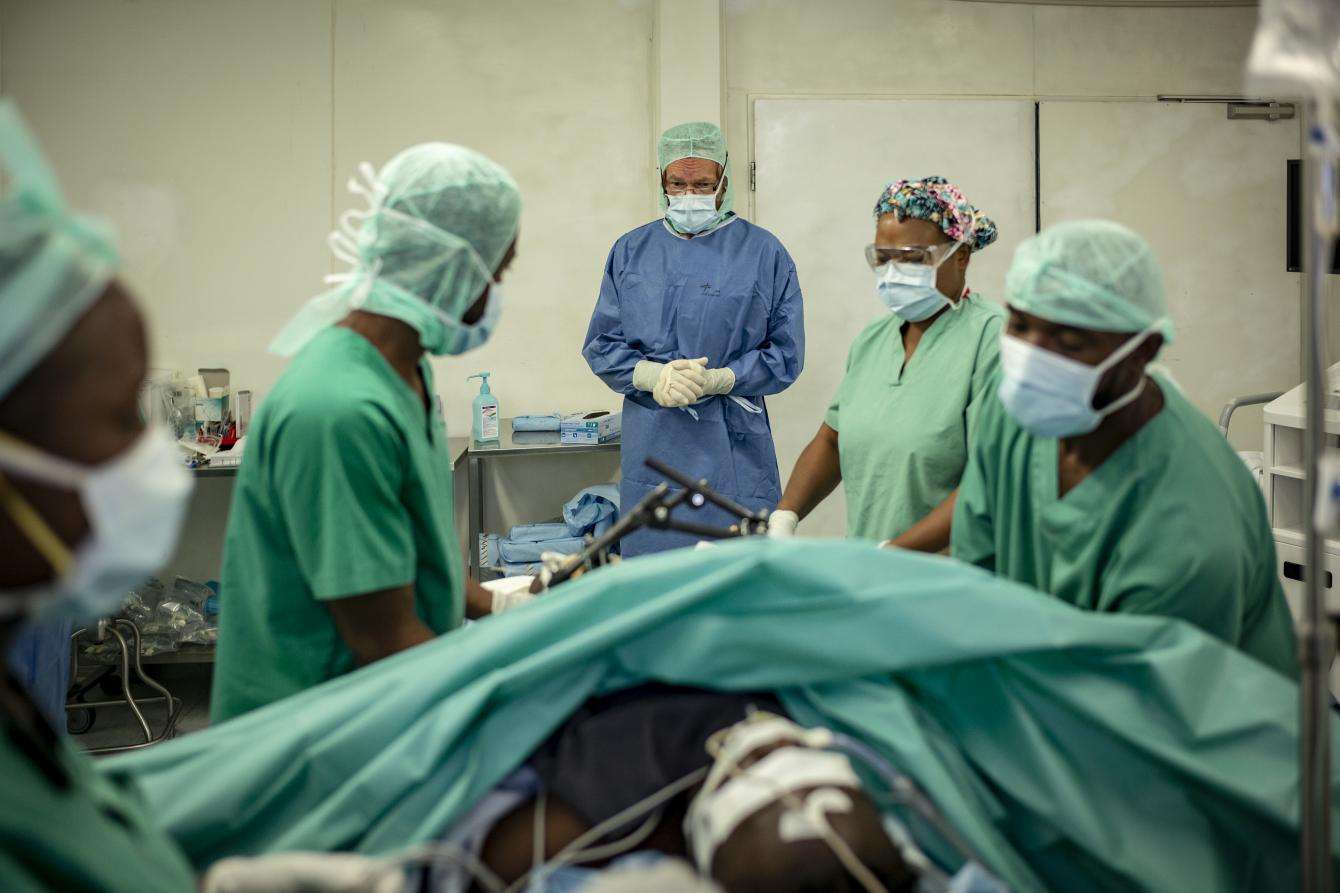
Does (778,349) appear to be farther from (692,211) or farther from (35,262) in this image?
(35,262)

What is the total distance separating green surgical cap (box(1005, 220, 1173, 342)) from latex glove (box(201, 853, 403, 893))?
1.10 meters

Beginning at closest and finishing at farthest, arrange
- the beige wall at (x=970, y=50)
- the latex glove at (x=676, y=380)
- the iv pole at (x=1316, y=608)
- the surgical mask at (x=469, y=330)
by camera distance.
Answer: the iv pole at (x=1316, y=608) → the surgical mask at (x=469, y=330) → the latex glove at (x=676, y=380) → the beige wall at (x=970, y=50)

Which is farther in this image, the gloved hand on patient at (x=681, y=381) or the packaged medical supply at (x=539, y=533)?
the packaged medical supply at (x=539, y=533)

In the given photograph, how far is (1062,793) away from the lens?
3.93ft

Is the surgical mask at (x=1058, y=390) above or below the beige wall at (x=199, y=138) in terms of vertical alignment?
below

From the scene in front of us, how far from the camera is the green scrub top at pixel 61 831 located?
820mm

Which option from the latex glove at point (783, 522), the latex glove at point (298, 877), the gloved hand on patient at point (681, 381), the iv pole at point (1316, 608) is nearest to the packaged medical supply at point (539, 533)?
the gloved hand on patient at point (681, 381)

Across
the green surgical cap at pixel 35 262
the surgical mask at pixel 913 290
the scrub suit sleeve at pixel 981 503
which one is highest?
the surgical mask at pixel 913 290

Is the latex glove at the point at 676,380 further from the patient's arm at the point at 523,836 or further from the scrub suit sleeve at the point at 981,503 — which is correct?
the patient's arm at the point at 523,836

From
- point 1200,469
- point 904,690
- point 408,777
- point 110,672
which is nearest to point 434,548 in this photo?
point 408,777

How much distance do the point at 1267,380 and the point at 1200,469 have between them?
344cm

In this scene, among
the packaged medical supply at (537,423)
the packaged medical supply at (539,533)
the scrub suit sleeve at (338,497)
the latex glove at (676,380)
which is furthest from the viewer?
the packaged medical supply at (537,423)

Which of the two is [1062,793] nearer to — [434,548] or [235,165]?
[434,548]

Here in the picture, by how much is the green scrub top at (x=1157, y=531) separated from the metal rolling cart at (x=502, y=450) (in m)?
2.16
